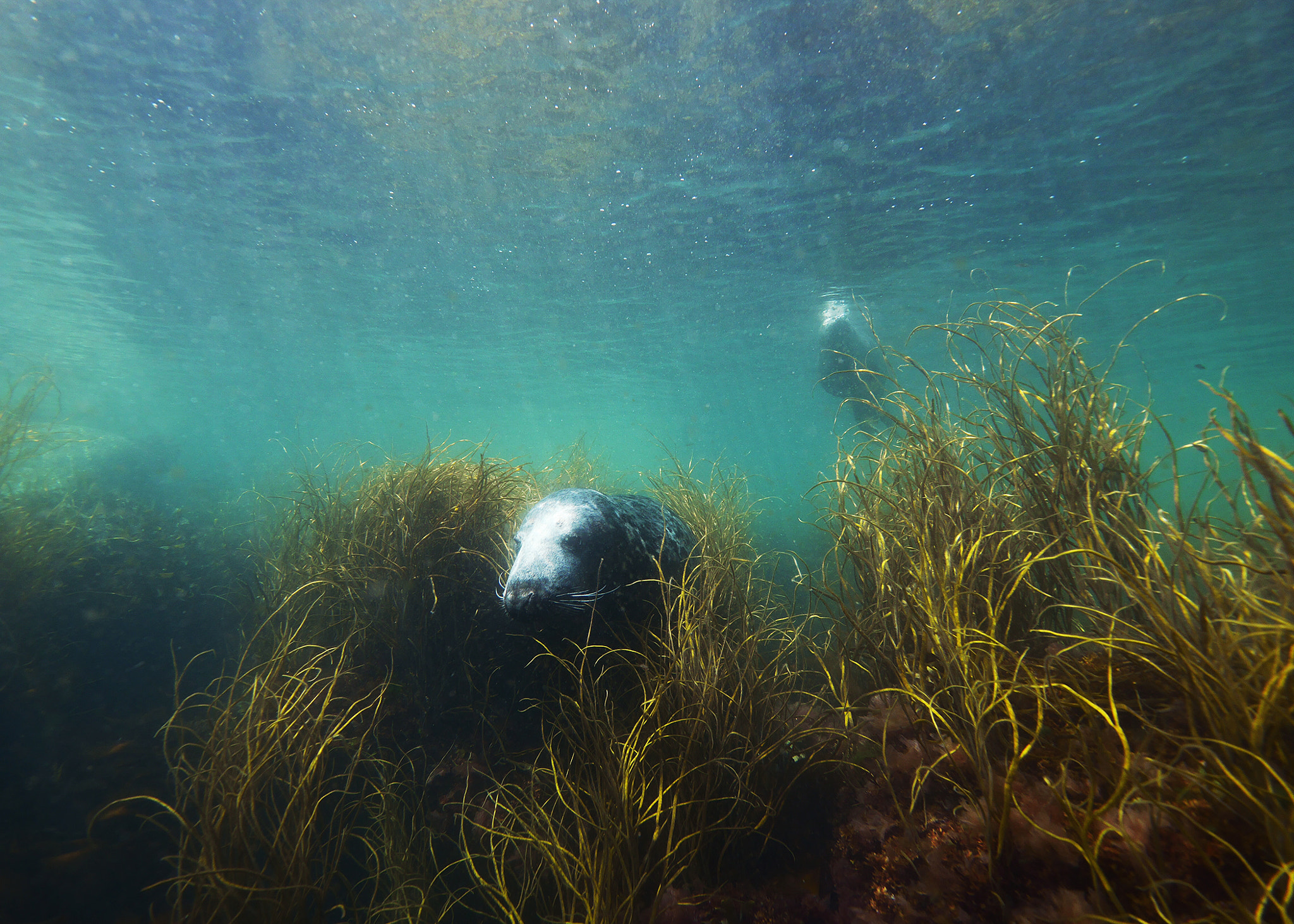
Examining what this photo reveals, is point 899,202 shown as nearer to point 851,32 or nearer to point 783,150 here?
point 783,150

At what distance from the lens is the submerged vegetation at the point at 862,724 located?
1579 mm

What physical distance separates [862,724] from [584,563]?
1892 mm

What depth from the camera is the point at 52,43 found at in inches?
323

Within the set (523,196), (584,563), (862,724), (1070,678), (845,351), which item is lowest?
(862,724)

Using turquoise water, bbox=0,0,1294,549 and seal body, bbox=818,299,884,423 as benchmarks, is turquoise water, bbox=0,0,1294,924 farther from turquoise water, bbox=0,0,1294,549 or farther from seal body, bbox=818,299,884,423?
seal body, bbox=818,299,884,423

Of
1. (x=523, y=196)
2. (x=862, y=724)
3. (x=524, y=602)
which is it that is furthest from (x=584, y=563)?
(x=523, y=196)

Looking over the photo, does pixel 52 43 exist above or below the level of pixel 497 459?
above

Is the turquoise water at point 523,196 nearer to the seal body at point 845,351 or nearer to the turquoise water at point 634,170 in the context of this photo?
the turquoise water at point 634,170

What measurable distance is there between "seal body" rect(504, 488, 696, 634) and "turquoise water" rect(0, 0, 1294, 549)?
103 inches

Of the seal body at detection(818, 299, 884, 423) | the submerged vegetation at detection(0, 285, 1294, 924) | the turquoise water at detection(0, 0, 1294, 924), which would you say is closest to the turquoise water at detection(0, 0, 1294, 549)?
the turquoise water at detection(0, 0, 1294, 924)

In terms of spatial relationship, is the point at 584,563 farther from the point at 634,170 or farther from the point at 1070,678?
the point at 634,170

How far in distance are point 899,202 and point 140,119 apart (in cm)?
1725

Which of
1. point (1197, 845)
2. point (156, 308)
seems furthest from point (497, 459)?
point (156, 308)

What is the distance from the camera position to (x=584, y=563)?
3193 millimetres
